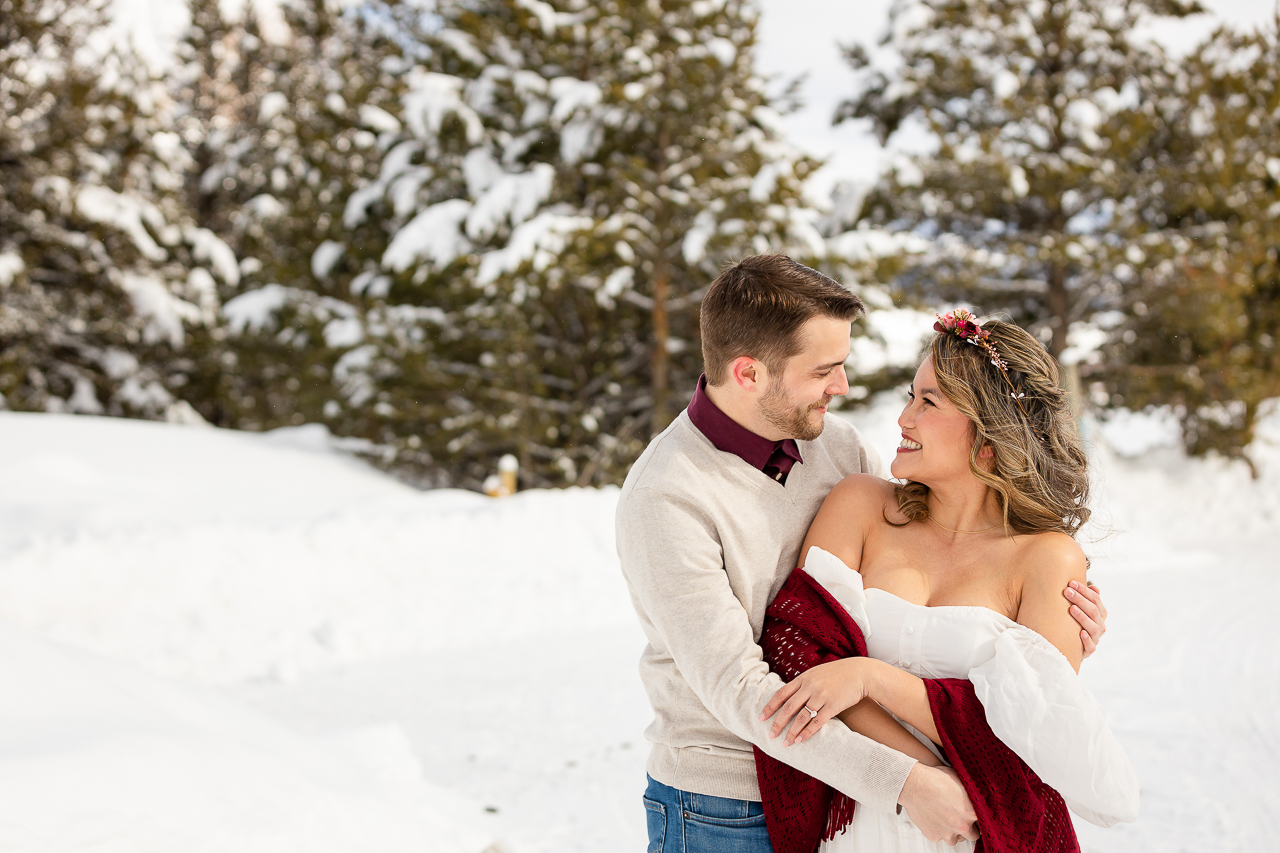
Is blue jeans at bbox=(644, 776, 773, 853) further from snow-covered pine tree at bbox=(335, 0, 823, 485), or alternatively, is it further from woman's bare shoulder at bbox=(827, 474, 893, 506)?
snow-covered pine tree at bbox=(335, 0, 823, 485)

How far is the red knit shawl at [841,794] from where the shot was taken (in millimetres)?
1751

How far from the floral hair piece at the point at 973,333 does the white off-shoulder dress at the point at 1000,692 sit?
51cm

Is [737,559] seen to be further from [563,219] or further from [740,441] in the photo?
[563,219]

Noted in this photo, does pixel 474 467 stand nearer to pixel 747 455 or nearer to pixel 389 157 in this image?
pixel 389 157

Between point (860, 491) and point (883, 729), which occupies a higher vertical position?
point (860, 491)

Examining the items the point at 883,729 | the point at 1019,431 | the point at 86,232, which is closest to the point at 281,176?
the point at 86,232

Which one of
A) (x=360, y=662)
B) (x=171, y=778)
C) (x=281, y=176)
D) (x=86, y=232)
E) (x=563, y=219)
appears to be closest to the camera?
(x=171, y=778)

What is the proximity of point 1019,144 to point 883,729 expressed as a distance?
48.3 ft

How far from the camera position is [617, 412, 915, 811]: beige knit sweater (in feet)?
5.72

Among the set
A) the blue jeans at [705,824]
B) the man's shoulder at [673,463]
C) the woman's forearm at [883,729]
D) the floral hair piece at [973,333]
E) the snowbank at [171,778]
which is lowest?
the snowbank at [171,778]

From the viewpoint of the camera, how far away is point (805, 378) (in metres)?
1.99

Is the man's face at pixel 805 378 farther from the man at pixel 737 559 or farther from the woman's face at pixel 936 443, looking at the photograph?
the woman's face at pixel 936 443

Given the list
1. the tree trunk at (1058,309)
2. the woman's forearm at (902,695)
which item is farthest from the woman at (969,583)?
the tree trunk at (1058,309)

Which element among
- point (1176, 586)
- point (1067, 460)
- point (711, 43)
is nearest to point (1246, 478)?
point (1176, 586)
